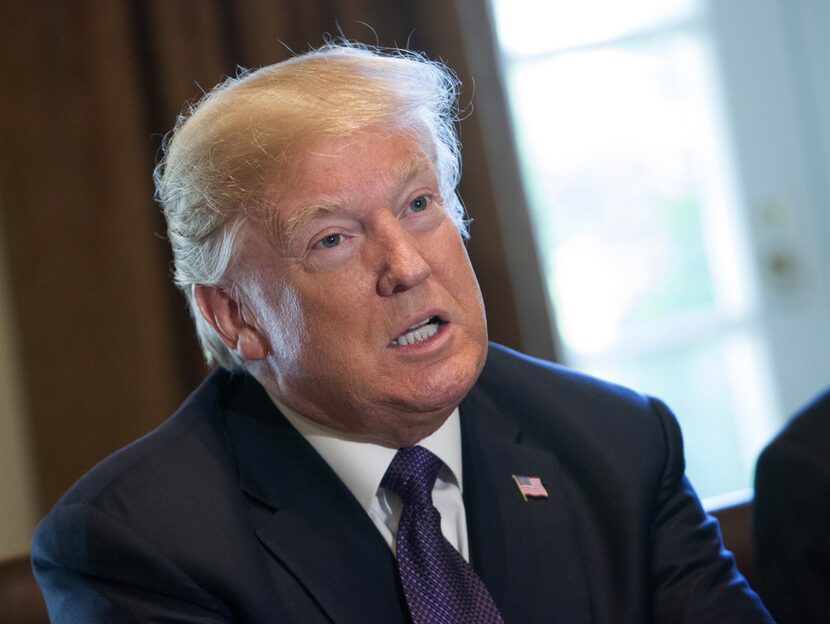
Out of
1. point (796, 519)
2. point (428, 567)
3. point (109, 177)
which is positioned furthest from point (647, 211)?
point (796, 519)

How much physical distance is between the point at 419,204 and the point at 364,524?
0.56 m

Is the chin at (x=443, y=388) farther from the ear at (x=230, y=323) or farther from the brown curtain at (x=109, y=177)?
the brown curtain at (x=109, y=177)

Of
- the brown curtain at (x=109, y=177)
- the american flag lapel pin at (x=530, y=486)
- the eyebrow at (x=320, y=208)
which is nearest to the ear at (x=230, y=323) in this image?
the eyebrow at (x=320, y=208)

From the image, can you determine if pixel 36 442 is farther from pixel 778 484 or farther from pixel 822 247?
pixel 822 247

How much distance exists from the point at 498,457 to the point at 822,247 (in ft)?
8.37

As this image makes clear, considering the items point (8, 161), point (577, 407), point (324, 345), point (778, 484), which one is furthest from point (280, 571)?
point (8, 161)

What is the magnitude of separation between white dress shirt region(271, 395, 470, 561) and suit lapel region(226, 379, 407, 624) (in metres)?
0.02

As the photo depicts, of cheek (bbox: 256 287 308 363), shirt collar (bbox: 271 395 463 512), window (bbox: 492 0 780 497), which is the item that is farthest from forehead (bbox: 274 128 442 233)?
window (bbox: 492 0 780 497)

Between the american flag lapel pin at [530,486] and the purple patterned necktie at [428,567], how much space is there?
20 cm

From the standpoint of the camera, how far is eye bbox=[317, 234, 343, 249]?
1.77m

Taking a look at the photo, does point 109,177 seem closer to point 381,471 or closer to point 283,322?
point 283,322

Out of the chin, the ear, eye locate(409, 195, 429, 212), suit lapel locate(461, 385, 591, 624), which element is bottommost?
suit lapel locate(461, 385, 591, 624)

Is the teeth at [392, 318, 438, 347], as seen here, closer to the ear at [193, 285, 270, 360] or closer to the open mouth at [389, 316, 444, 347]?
the open mouth at [389, 316, 444, 347]

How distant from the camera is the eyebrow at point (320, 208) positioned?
1.74m
